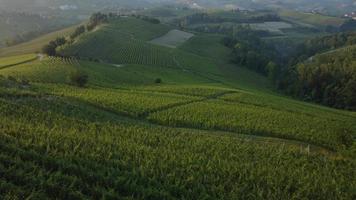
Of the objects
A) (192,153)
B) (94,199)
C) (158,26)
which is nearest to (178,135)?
(192,153)

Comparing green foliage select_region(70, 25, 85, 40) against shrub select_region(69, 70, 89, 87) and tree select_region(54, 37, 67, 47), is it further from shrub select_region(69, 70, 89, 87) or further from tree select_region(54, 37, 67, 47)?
shrub select_region(69, 70, 89, 87)

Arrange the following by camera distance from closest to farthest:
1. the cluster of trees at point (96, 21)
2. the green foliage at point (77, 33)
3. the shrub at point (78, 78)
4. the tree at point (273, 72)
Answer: the shrub at point (78, 78), the tree at point (273, 72), the green foliage at point (77, 33), the cluster of trees at point (96, 21)

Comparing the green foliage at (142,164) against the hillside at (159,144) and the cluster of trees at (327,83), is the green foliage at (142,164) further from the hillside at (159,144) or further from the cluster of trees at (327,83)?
the cluster of trees at (327,83)

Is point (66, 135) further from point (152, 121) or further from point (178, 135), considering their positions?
point (152, 121)

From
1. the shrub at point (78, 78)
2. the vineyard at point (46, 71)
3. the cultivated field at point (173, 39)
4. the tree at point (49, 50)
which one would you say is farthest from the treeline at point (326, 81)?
the tree at point (49, 50)

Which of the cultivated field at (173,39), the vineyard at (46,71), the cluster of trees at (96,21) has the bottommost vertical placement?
the vineyard at (46,71)

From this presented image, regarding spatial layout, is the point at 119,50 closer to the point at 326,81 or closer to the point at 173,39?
the point at 173,39

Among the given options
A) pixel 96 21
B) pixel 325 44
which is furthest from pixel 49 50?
pixel 325 44

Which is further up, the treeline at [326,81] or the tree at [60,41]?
the tree at [60,41]
